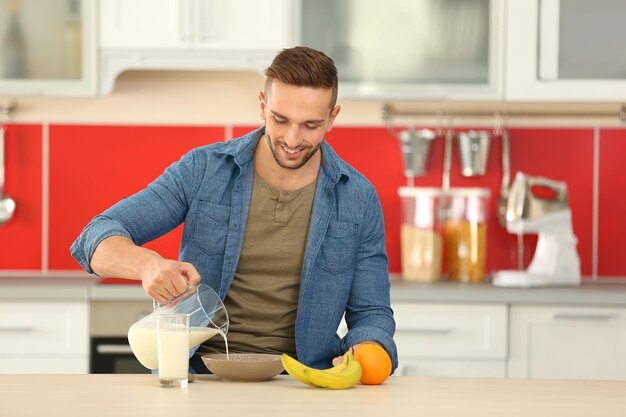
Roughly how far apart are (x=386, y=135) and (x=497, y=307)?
856 millimetres

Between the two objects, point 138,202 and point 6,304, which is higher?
point 138,202

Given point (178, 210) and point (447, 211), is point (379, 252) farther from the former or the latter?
point (447, 211)

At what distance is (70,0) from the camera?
12.3 feet

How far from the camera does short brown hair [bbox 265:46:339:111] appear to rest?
7.39 feet

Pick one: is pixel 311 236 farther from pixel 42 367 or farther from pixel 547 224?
pixel 547 224

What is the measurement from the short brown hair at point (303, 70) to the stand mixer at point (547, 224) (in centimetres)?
154

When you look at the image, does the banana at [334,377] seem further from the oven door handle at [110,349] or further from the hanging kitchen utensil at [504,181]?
the hanging kitchen utensil at [504,181]

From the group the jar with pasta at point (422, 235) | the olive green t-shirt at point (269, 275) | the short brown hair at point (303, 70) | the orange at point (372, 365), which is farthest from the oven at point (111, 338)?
the orange at point (372, 365)

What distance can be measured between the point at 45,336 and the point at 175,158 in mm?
882

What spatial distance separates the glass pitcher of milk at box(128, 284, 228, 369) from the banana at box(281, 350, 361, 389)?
0.16 meters

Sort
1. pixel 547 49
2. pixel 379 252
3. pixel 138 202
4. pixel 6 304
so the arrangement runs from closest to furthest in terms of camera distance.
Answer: pixel 138 202 → pixel 379 252 → pixel 6 304 → pixel 547 49

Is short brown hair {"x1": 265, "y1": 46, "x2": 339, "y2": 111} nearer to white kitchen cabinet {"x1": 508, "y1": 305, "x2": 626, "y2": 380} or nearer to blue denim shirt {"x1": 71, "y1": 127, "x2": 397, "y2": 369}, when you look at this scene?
blue denim shirt {"x1": 71, "y1": 127, "x2": 397, "y2": 369}

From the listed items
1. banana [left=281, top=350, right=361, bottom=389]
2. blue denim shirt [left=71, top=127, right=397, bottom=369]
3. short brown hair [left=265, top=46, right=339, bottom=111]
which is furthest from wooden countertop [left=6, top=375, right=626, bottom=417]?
short brown hair [left=265, top=46, right=339, bottom=111]

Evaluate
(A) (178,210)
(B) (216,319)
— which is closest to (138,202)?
(A) (178,210)
